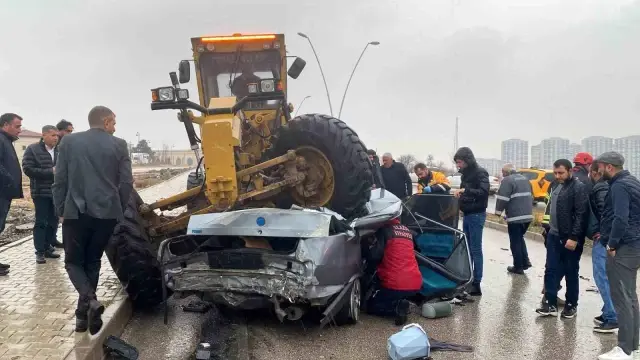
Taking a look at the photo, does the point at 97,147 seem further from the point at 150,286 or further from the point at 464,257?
the point at 464,257

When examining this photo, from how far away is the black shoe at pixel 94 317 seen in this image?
434 centimetres

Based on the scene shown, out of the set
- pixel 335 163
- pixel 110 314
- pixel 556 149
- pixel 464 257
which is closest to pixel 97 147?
pixel 110 314

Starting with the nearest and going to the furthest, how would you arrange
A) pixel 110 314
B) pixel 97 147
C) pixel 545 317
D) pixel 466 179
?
pixel 97 147 → pixel 110 314 → pixel 545 317 → pixel 466 179

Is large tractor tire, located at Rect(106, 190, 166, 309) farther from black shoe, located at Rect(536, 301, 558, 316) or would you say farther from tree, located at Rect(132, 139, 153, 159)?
tree, located at Rect(132, 139, 153, 159)

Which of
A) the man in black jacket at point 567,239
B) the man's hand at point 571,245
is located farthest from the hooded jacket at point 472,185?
the man's hand at point 571,245

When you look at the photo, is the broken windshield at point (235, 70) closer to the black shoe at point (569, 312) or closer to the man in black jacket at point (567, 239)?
the man in black jacket at point (567, 239)

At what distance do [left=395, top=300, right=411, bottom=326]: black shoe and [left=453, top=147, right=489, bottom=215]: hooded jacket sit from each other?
2052 mm

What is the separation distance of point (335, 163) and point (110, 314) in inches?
105

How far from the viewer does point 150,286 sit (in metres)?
5.67

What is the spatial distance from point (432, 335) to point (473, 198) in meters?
2.47

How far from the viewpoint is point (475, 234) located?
7.14 m

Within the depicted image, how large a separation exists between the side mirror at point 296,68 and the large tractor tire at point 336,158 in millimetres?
1564

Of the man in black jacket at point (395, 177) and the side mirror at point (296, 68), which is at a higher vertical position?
the side mirror at point (296, 68)

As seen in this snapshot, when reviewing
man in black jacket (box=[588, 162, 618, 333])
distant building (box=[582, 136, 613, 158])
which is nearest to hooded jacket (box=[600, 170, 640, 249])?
man in black jacket (box=[588, 162, 618, 333])
